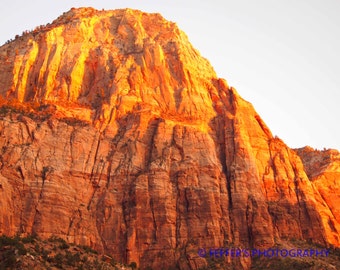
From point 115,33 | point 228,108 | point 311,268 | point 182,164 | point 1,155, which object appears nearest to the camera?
point 311,268

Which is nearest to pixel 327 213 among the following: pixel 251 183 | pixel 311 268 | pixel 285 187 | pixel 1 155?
pixel 285 187

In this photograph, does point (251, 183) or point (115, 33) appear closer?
point (251, 183)

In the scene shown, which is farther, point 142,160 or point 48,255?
point 142,160

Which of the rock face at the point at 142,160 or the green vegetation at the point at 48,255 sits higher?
the rock face at the point at 142,160

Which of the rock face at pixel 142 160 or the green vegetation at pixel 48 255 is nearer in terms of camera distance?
the green vegetation at pixel 48 255

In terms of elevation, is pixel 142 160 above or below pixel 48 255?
above

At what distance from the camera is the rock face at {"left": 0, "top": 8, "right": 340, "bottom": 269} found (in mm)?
61531

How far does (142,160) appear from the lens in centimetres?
6812

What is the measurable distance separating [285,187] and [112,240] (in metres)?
21.2

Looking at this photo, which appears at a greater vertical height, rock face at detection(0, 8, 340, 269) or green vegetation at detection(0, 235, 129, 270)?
rock face at detection(0, 8, 340, 269)

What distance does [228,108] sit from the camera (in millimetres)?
77375

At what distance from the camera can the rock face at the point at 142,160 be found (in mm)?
61531

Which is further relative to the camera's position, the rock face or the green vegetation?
the rock face

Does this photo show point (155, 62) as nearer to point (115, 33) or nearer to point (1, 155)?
point (115, 33)
